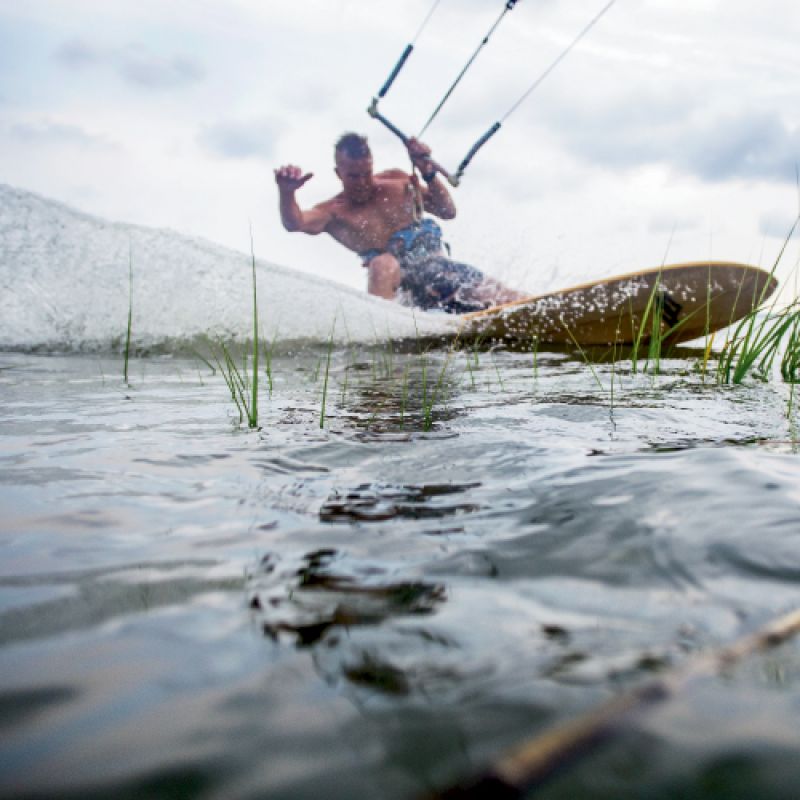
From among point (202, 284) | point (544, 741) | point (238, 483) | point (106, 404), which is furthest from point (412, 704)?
point (202, 284)

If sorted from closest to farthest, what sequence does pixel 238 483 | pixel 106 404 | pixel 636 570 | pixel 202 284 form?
pixel 636 570 → pixel 238 483 → pixel 106 404 → pixel 202 284

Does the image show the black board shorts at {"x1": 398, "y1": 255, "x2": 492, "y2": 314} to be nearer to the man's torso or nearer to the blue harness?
the blue harness

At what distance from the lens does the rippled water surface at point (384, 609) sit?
0.43m

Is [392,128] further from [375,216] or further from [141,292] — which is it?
[141,292]

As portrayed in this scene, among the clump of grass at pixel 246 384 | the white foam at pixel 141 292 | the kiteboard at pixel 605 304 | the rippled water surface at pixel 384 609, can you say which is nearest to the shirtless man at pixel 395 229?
the kiteboard at pixel 605 304

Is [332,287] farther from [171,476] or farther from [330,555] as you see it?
[330,555]

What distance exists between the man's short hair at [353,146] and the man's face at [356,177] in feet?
0.14

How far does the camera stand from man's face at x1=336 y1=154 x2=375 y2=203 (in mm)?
7641

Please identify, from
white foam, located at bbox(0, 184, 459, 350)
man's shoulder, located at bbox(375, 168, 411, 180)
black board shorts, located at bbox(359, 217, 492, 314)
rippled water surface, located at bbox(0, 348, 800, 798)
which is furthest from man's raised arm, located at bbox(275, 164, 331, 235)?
rippled water surface, located at bbox(0, 348, 800, 798)

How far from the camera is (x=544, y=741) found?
1.11ft

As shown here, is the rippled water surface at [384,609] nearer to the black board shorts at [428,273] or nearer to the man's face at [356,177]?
the black board shorts at [428,273]

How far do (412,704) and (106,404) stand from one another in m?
1.91

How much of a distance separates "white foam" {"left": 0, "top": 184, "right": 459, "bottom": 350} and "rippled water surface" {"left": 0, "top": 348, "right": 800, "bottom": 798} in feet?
11.8

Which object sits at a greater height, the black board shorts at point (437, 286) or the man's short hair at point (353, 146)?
the man's short hair at point (353, 146)
